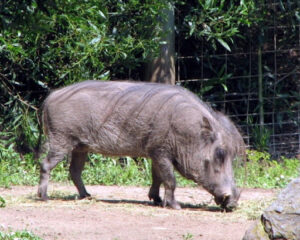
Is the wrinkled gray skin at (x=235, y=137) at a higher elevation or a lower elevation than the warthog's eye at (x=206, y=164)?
higher

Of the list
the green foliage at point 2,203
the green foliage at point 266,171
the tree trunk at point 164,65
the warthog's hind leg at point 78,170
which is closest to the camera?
the green foliage at point 2,203

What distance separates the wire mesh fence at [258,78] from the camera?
35.5 feet

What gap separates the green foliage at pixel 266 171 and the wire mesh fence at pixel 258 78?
0.72 meters

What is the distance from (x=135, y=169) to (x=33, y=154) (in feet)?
4.60

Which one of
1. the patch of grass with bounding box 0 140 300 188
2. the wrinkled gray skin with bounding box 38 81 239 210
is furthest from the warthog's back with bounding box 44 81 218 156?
the patch of grass with bounding box 0 140 300 188

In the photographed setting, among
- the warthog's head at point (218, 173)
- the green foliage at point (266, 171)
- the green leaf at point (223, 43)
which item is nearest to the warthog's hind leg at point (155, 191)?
the warthog's head at point (218, 173)

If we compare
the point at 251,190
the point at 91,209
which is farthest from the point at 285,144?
the point at 91,209

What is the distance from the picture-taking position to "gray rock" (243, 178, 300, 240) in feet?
15.8

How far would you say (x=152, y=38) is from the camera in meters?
9.98

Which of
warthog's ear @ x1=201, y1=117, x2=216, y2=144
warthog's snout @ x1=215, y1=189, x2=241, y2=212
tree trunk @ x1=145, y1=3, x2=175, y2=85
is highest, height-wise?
tree trunk @ x1=145, y1=3, x2=175, y2=85

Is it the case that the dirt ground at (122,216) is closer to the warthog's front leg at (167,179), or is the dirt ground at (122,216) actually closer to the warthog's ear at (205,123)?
the warthog's front leg at (167,179)

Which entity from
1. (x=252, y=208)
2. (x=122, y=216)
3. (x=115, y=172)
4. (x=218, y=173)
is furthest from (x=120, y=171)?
(x=122, y=216)

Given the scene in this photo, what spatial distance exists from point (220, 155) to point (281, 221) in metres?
2.73

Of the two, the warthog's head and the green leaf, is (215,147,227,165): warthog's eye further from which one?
the green leaf
